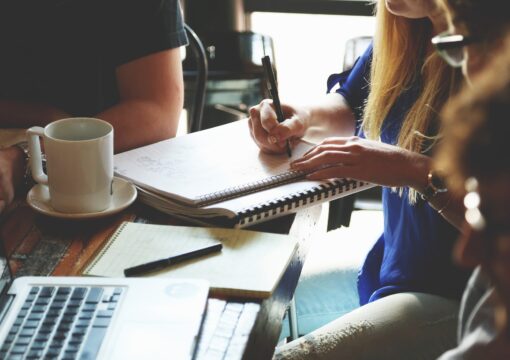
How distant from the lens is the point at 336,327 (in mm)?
1095

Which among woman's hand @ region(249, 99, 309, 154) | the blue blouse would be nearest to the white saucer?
woman's hand @ region(249, 99, 309, 154)

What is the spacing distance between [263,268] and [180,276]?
0.11m

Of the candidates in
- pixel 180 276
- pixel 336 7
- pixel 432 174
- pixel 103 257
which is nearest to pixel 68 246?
pixel 103 257

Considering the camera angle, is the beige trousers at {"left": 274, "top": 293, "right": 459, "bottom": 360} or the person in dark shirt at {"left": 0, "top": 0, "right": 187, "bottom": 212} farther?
the person in dark shirt at {"left": 0, "top": 0, "right": 187, "bottom": 212}

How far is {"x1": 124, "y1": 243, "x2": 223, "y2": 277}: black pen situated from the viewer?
0.90 m

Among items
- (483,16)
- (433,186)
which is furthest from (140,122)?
(483,16)

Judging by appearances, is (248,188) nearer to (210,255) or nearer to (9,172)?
(210,255)

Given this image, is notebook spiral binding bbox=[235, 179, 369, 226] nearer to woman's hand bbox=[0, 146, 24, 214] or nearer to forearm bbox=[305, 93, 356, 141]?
forearm bbox=[305, 93, 356, 141]

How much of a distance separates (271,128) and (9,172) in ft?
1.49

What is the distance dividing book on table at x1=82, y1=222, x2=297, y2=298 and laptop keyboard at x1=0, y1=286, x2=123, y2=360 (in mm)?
74

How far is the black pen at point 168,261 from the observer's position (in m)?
0.90

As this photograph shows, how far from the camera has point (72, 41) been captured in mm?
1482

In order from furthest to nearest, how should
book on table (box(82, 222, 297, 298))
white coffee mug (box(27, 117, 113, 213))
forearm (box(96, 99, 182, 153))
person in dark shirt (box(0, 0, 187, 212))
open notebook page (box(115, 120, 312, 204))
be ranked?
person in dark shirt (box(0, 0, 187, 212)), forearm (box(96, 99, 182, 153)), open notebook page (box(115, 120, 312, 204)), white coffee mug (box(27, 117, 113, 213)), book on table (box(82, 222, 297, 298))

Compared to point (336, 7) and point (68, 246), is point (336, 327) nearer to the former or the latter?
point (68, 246)
